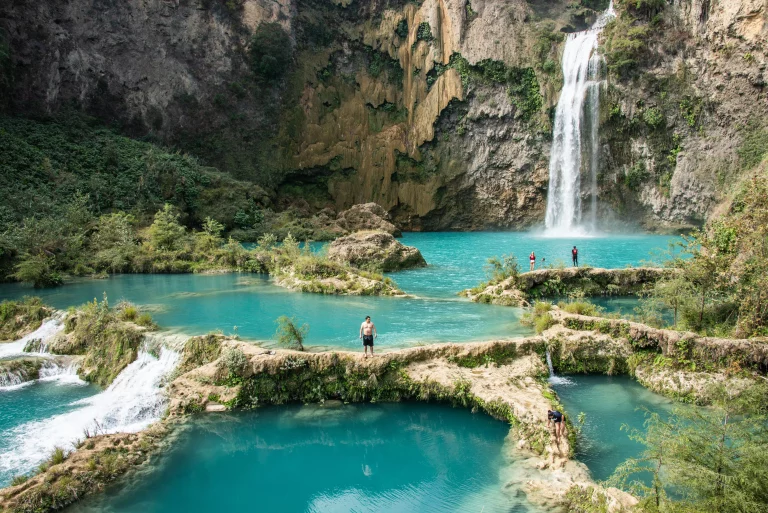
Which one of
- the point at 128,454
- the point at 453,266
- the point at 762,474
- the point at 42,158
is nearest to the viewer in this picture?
the point at 762,474

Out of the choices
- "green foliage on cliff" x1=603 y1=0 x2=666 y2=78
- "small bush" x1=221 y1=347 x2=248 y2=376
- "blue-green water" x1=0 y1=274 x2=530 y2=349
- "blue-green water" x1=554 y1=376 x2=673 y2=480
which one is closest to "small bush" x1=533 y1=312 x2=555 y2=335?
"blue-green water" x1=0 y1=274 x2=530 y2=349

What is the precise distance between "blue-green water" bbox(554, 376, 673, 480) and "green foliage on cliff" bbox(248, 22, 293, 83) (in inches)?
2034

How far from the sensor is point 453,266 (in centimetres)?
3188

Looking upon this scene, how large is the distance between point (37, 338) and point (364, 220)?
30594 millimetres

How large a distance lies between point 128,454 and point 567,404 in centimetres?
983

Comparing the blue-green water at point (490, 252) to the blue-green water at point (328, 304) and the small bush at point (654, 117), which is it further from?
the small bush at point (654, 117)

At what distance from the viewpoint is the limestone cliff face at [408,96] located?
145ft

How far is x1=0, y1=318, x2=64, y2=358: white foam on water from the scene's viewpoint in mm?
18016

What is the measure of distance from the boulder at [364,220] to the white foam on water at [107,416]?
101 feet

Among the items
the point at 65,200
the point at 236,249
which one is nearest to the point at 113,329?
the point at 236,249

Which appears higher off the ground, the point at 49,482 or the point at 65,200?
the point at 65,200

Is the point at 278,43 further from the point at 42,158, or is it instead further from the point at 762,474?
the point at 762,474

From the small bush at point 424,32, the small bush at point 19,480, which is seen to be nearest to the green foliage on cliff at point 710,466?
the small bush at point 19,480

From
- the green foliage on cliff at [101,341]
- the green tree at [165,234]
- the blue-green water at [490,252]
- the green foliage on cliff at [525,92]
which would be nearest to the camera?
the green foliage on cliff at [101,341]
